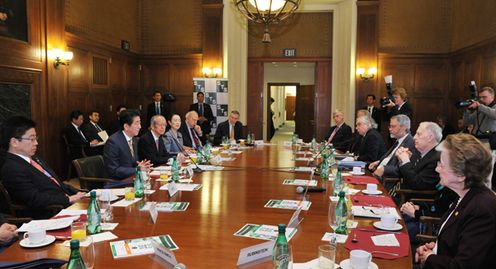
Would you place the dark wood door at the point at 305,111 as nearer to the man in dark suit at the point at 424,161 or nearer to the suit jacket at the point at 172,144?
the suit jacket at the point at 172,144

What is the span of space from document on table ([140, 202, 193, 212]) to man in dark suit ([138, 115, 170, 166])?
2249 millimetres

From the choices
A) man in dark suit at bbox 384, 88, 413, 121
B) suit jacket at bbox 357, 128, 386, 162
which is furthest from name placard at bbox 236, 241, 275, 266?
man in dark suit at bbox 384, 88, 413, 121

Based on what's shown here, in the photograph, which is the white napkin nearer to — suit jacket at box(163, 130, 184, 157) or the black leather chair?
the black leather chair

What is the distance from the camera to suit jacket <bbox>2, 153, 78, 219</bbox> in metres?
3.17

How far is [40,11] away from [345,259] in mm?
7091

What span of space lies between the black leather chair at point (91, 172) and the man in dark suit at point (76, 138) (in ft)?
10.9

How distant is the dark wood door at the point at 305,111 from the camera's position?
12641 millimetres

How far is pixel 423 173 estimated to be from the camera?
3.77m

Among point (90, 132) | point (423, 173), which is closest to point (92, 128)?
point (90, 132)

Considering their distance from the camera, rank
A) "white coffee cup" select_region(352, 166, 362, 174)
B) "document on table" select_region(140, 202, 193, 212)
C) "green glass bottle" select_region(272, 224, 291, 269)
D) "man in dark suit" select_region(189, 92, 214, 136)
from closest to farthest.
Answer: "green glass bottle" select_region(272, 224, 291, 269) → "document on table" select_region(140, 202, 193, 212) → "white coffee cup" select_region(352, 166, 362, 174) → "man in dark suit" select_region(189, 92, 214, 136)

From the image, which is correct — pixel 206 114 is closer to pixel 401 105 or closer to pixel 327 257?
pixel 401 105

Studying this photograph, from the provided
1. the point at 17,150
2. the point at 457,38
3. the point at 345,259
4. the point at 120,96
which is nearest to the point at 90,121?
the point at 120,96

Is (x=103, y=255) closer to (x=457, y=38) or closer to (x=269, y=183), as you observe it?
(x=269, y=183)

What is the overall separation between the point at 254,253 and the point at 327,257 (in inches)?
12.5
